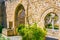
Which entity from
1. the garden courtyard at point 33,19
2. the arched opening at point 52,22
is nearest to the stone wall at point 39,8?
the garden courtyard at point 33,19

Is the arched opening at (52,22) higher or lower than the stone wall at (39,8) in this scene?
lower

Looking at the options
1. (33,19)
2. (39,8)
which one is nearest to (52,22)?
(33,19)

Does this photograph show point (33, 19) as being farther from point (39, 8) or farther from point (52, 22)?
point (52, 22)

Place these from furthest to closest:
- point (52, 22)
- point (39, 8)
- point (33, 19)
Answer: point (52, 22)
point (33, 19)
point (39, 8)

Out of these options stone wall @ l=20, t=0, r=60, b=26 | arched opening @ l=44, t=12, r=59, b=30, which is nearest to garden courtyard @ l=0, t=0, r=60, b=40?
stone wall @ l=20, t=0, r=60, b=26

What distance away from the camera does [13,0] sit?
564 inches

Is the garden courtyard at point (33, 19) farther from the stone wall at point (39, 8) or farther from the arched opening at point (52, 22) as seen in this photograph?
the arched opening at point (52, 22)

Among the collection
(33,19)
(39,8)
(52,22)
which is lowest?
(52,22)

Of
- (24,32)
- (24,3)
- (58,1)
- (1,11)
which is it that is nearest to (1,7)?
(1,11)

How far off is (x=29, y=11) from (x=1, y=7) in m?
7.39

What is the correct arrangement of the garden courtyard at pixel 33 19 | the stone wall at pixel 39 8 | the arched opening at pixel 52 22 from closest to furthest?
the garden courtyard at pixel 33 19, the stone wall at pixel 39 8, the arched opening at pixel 52 22

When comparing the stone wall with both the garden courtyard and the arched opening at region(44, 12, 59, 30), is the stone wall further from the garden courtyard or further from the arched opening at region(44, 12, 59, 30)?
the arched opening at region(44, 12, 59, 30)

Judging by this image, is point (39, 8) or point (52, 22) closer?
point (39, 8)

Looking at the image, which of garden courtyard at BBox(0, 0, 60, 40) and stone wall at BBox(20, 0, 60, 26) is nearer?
garden courtyard at BBox(0, 0, 60, 40)
